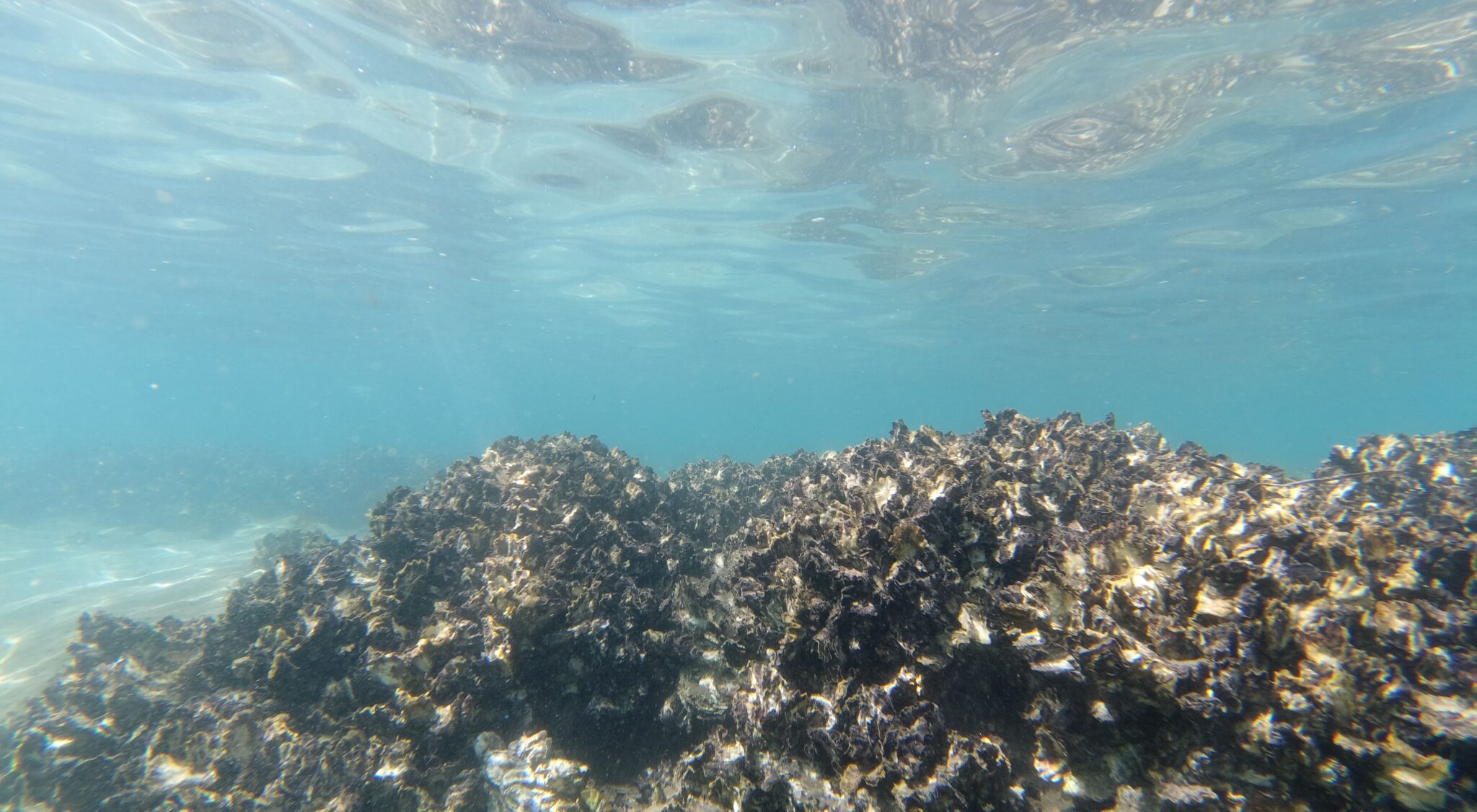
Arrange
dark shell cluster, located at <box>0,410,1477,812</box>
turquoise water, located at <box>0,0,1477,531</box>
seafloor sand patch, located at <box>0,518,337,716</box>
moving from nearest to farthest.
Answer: dark shell cluster, located at <box>0,410,1477,812</box>
seafloor sand patch, located at <box>0,518,337,716</box>
turquoise water, located at <box>0,0,1477,531</box>

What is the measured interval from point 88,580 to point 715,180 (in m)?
21.3

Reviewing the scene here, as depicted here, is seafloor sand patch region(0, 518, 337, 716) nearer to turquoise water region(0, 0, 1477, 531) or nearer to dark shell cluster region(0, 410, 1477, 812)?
turquoise water region(0, 0, 1477, 531)

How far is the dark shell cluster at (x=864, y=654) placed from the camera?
2305 millimetres

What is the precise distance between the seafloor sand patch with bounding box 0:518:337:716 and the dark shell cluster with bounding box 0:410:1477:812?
5071 millimetres

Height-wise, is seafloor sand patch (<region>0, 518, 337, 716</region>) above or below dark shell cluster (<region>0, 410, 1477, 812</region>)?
below

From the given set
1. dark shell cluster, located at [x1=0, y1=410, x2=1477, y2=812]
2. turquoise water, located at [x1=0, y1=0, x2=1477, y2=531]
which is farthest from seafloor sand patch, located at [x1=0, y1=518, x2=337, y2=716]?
dark shell cluster, located at [x1=0, y1=410, x2=1477, y2=812]

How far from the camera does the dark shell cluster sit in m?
2.30

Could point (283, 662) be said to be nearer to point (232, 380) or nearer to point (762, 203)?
point (762, 203)

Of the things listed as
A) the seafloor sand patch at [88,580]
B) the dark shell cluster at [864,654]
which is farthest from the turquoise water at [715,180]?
the dark shell cluster at [864,654]

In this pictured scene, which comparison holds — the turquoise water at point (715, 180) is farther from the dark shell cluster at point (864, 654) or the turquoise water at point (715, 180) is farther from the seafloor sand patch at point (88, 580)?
the dark shell cluster at point (864, 654)

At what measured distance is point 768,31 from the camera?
496 inches

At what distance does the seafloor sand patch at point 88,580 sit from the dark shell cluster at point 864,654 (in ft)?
16.6

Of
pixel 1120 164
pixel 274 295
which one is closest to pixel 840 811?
pixel 1120 164

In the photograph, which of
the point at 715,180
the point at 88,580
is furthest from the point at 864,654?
the point at 88,580
